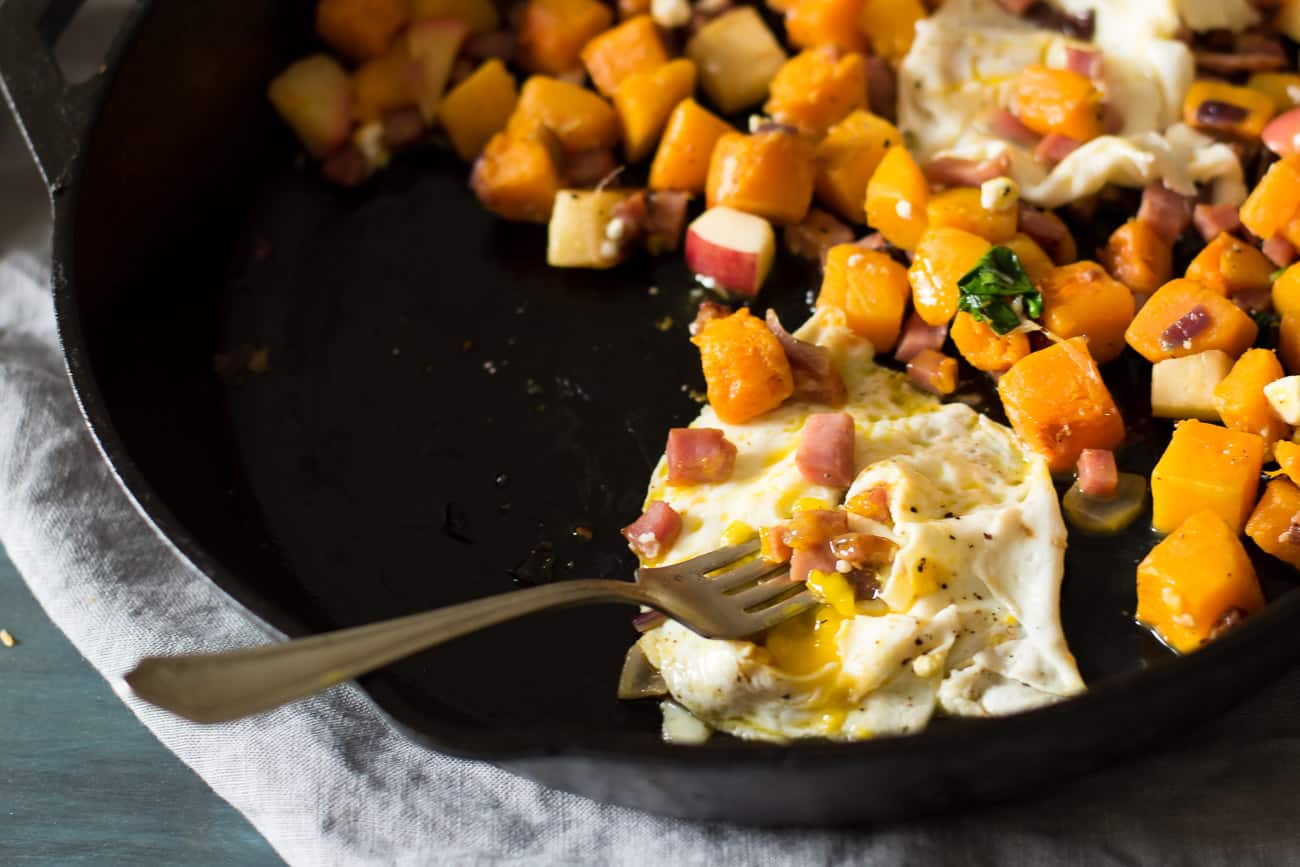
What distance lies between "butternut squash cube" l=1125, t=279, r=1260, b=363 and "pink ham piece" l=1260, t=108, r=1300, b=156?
506 millimetres

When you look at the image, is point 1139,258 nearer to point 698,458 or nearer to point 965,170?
point 965,170

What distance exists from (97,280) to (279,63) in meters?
0.94

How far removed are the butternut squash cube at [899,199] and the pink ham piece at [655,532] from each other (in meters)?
0.96

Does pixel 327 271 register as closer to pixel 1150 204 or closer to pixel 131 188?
pixel 131 188

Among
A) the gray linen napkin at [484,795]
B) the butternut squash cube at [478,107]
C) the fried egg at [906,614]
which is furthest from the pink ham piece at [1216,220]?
the butternut squash cube at [478,107]

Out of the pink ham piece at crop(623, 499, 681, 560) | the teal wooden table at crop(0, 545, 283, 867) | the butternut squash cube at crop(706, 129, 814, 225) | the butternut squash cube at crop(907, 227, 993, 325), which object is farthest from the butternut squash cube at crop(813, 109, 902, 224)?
the teal wooden table at crop(0, 545, 283, 867)

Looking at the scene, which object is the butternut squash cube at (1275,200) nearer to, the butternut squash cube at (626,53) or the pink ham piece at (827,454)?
the pink ham piece at (827,454)

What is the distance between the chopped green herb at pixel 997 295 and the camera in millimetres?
2871

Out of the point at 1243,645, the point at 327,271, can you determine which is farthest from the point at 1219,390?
the point at 327,271

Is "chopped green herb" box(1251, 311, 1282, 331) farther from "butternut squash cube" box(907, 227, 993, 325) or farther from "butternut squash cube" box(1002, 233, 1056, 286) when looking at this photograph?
"butternut squash cube" box(907, 227, 993, 325)

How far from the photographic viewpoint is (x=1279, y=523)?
2541mm

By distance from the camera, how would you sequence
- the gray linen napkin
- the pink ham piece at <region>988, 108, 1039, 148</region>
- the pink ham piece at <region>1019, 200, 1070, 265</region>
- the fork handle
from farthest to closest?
the pink ham piece at <region>988, 108, 1039, 148</region> → the pink ham piece at <region>1019, 200, 1070, 265</region> → the gray linen napkin → the fork handle

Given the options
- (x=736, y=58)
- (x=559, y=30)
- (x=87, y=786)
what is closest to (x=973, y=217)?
(x=736, y=58)

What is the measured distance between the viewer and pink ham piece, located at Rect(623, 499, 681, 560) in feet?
8.66
